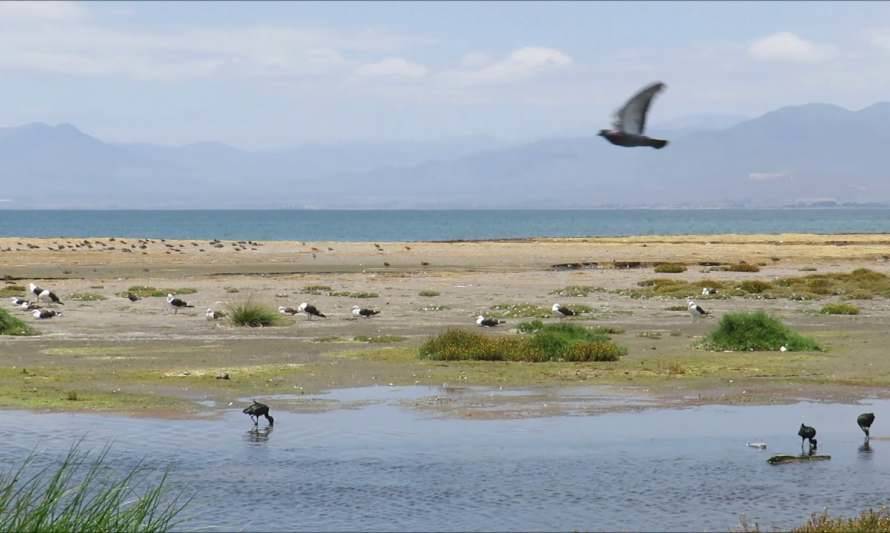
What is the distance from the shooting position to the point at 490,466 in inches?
717

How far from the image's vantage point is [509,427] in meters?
21.3

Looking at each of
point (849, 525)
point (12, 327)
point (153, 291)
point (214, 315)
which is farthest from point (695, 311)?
point (849, 525)

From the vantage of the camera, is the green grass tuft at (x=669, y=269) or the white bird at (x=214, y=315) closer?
the white bird at (x=214, y=315)

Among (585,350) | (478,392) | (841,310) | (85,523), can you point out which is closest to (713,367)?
(585,350)

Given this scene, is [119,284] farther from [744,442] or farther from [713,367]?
[744,442]

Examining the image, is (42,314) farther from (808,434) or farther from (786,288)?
(786,288)

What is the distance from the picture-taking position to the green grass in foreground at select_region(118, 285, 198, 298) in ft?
161

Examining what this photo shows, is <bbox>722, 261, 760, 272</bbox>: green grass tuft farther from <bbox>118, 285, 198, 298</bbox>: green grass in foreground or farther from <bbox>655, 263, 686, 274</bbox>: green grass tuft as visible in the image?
<bbox>118, 285, 198, 298</bbox>: green grass in foreground

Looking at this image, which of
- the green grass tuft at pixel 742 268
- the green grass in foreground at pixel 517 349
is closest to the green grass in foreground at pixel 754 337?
the green grass in foreground at pixel 517 349

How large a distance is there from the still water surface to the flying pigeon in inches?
164

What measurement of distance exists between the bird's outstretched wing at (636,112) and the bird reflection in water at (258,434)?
7.79 meters

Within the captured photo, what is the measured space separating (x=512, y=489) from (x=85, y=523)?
7280 mm

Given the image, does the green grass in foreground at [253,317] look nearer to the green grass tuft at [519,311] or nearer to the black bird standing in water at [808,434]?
the green grass tuft at [519,311]

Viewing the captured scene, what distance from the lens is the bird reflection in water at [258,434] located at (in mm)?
20172
